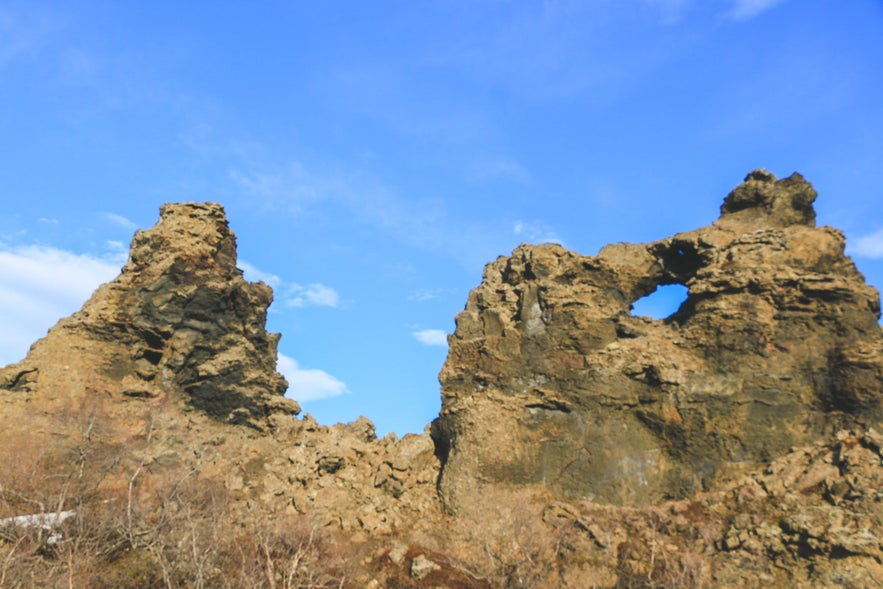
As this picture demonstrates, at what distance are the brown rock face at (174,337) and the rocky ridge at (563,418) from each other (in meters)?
0.11

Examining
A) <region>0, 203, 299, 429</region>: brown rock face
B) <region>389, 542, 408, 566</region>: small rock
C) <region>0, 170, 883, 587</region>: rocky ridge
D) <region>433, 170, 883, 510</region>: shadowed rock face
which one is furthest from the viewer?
<region>0, 203, 299, 429</region>: brown rock face

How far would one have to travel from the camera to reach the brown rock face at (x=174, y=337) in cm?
2739

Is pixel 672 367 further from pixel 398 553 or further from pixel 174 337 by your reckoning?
pixel 174 337

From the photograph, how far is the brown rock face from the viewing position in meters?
27.4

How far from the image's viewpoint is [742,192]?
29594 millimetres

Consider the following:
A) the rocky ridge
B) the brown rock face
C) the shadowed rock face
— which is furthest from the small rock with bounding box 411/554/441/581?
the brown rock face

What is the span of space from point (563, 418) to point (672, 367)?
516cm

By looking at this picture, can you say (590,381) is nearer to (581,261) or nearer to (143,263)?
(581,261)

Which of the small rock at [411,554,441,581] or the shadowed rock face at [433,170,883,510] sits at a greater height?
the shadowed rock face at [433,170,883,510]

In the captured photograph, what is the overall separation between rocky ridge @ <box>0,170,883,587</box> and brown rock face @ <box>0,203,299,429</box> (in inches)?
4.2

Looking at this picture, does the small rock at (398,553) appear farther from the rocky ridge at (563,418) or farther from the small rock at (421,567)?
the small rock at (421,567)

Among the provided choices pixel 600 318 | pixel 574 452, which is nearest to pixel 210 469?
pixel 574 452

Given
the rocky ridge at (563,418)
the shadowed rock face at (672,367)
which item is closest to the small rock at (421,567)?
the rocky ridge at (563,418)

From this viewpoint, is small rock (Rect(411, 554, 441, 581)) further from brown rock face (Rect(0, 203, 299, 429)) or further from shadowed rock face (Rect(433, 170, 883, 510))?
brown rock face (Rect(0, 203, 299, 429))
